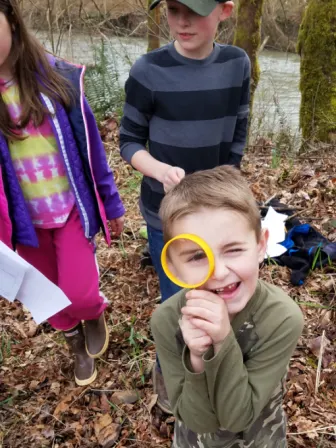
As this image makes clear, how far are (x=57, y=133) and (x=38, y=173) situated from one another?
24 centimetres

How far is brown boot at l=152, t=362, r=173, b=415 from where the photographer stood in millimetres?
2395

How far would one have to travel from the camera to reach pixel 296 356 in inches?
104

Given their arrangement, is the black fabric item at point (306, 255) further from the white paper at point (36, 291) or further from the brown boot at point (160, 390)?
the white paper at point (36, 291)

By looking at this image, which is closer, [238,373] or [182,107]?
[238,373]

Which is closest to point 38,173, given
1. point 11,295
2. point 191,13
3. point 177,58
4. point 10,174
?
point 10,174

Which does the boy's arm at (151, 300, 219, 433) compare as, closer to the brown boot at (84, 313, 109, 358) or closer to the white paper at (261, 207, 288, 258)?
the brown boot at (84, 313, 109, 358)

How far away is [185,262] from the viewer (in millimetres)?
1127

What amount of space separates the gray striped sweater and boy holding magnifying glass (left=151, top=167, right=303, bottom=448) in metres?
0.65

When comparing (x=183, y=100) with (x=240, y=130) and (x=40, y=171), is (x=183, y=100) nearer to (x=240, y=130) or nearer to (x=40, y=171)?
(x=240, y=130)

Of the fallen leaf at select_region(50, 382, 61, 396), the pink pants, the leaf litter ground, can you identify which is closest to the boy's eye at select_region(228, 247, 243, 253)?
the pink pants

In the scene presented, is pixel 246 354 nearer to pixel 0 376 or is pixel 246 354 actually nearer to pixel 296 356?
pixel 296 356

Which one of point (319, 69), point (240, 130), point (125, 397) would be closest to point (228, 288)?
point (240, 130)

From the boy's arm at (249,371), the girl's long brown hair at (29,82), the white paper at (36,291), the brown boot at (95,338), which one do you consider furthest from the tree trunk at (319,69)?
the boy's arm at (249,371)

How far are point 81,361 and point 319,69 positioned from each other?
4647 millimetres
